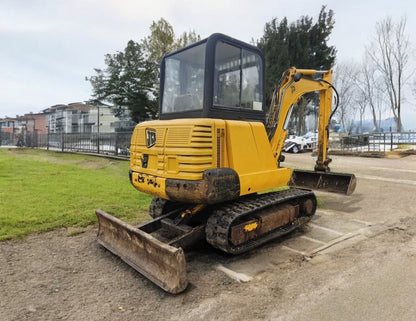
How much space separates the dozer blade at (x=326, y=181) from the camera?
664 centimetres

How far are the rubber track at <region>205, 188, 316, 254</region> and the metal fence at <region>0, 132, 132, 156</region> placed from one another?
13.0 m

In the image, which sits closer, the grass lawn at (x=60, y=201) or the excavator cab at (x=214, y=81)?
the excavator cab at (x=214, y=81)

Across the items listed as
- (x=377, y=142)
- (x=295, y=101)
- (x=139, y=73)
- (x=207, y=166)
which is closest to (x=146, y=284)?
(x=207, y=166)

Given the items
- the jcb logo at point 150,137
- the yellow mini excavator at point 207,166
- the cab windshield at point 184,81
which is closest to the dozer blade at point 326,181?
the yellow mini excavator at point 207,166

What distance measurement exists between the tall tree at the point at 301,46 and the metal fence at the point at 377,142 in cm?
899

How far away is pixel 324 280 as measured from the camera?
3.52 metres

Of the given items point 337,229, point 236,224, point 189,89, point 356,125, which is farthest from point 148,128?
point 356,125

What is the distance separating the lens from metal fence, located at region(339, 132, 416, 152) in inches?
854

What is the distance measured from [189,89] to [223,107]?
599mm

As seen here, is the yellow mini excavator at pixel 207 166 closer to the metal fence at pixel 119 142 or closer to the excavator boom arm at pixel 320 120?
the excavator boom arm at pixel 320 120

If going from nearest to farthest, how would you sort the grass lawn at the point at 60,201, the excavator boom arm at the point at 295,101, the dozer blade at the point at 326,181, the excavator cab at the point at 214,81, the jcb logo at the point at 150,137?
the excavator cab at the point at 214,81 < the jcb logo at the point at 150,137 < the excavator boom arm at the point at 295,101 < the grass lawn at the point at 60,201 < the dozer blade at the point at 326,181

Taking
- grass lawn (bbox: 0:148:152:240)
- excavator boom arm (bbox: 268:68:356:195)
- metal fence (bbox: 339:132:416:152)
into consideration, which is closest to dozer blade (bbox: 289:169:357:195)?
excavator boom arm (bbox: 268:68:356:195)

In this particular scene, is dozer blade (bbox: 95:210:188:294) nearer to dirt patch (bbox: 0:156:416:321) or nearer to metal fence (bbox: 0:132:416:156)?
dirt patch (bbox: 0:156:416:321)

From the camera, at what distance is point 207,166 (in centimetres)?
386
